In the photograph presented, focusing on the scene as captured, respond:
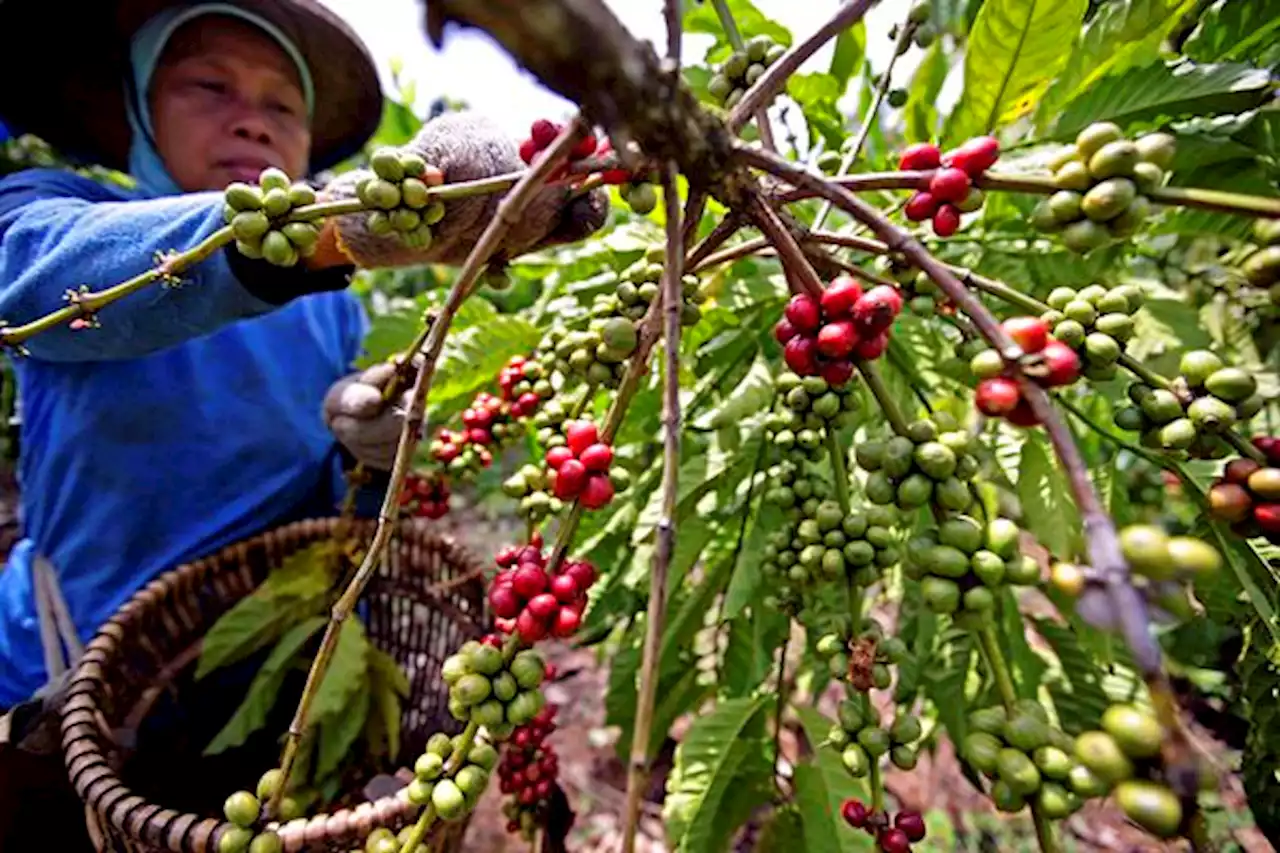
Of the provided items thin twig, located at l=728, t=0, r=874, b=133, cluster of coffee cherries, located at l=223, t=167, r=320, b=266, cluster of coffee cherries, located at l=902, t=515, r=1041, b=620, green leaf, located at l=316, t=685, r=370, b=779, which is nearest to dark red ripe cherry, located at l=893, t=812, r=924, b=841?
cluster of coffee cherries, located at l=902, t=515, r=1041, b=620

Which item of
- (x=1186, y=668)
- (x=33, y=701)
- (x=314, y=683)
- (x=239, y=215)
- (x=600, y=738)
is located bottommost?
(x=600, y=738)

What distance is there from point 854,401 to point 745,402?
9.9 inches

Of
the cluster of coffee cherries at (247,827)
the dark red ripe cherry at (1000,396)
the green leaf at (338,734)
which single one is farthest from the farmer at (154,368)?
the dark red ripe cherry at (1000,396)

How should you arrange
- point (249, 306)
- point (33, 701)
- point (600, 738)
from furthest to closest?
point (600, 738) → point (33, 701) → point (249, 306)

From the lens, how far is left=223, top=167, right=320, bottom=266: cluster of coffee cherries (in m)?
0.61

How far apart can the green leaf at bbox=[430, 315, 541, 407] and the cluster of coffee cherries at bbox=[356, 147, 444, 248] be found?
0.60 meters

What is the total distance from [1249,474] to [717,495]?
0.76 meters

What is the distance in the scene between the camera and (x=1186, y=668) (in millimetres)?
2270

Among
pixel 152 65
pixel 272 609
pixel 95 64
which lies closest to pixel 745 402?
pixel 272 609

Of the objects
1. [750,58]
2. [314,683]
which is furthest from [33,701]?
[750,58]

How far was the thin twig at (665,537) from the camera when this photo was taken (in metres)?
0.40

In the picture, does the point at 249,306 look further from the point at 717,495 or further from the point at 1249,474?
the point at 1249,474

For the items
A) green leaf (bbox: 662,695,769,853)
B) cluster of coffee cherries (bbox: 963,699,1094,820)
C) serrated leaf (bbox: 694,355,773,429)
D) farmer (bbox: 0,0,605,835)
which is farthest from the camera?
farmer (bbox: 0,0,605,835)

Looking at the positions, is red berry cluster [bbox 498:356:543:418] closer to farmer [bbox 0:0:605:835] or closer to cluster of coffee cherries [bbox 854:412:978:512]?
farmer [bbox 0:0:605:835]
